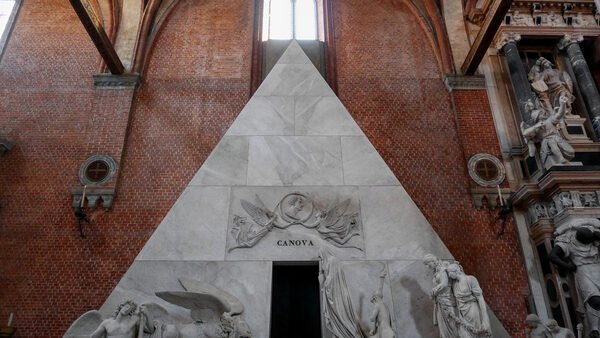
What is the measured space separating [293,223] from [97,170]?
186 inches

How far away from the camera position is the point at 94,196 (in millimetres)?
8695

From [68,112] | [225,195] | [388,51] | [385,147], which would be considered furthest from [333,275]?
[68,112]

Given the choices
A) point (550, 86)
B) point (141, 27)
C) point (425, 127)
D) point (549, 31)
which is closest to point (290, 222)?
point (425, 127)

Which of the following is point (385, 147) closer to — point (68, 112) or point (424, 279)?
point (424, 279)

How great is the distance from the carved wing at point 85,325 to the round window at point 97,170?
11.0 ft

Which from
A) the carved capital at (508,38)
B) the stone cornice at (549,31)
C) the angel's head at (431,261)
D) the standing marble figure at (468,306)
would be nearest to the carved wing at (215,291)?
the angel's head at (431,261)

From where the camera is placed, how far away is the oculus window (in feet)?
36.6

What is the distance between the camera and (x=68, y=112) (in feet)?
31.6

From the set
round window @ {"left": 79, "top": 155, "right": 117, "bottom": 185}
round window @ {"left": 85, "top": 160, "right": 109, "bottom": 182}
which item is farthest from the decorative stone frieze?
round window @ {"left": 85, "top": 160, "right": 109, "bottom": 182}

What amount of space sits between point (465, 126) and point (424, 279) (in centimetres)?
432

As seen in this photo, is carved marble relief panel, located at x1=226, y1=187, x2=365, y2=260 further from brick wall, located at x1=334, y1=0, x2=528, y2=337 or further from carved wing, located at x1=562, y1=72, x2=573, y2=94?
carved wing, located at x1=562, y1=72, x2=573, y2=94

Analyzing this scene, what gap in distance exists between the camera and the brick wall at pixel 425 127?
834 centimetres

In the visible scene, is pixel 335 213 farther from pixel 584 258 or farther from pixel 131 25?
pixel 131 25

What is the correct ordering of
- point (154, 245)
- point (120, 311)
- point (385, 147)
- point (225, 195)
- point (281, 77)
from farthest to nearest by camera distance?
point (385, 147), point (281, 77), point (225, 195), point (154, 245), point (120, 311)
